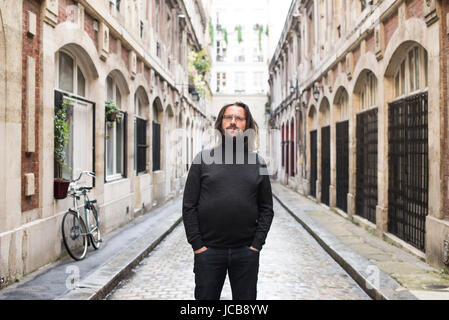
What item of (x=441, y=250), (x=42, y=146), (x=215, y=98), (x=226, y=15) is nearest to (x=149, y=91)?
(x=42, y=146)

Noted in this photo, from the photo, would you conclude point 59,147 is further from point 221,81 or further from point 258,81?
point 258,81

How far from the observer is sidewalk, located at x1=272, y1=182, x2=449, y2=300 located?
19.1 feet

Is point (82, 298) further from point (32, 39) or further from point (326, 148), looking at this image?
point (326, 148)

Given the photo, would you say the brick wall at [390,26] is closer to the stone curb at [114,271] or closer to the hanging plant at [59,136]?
the stone curb at [114,271]

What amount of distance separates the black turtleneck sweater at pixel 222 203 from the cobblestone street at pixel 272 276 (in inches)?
109

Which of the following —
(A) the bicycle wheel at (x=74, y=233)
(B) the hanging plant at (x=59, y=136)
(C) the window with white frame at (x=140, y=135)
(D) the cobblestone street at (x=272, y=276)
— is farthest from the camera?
(C) the window with white frame at (x=140, y=135)

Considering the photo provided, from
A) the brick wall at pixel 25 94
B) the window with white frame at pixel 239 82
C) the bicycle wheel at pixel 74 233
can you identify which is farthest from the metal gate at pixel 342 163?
the window with white frame at pixel 239 82

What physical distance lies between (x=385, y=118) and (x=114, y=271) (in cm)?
614

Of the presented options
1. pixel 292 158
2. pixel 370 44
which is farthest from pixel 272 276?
pixel 292 158

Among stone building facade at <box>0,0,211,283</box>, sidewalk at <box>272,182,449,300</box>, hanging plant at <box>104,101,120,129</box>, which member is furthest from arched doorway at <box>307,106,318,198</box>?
hanging plant at <box>104,101,120,129</box>

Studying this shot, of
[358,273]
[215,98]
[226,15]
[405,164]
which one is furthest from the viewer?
[226,15]

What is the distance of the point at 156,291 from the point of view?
20.5ft

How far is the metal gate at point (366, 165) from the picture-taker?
1112 centimetres

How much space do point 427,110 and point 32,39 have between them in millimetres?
6003
